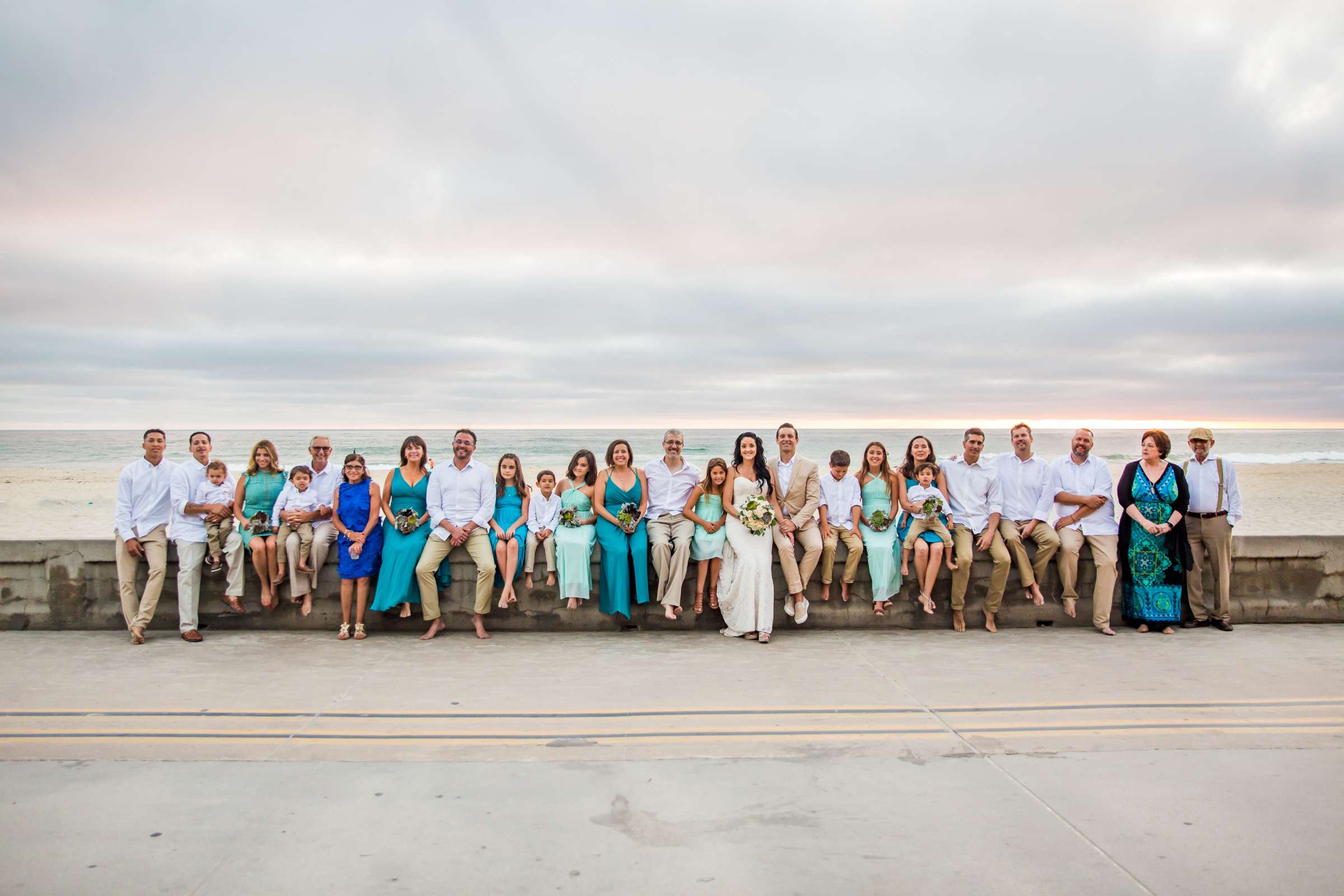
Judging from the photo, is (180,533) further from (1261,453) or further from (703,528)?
(1261,453)

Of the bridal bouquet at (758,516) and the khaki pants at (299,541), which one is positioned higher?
the bridal bouquet at (758,516)

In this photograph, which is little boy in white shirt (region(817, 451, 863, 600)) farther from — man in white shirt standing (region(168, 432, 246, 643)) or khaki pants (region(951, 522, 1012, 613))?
man in white shirt standing (region(168, 432, 246, 643))

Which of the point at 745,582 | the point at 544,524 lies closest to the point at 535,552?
the point at 544,524

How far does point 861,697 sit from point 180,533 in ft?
18.5

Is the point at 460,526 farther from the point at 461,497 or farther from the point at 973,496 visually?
the point at 973,496

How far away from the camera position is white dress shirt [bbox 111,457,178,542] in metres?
6.56

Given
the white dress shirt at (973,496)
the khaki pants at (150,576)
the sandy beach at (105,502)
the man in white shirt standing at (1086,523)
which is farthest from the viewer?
the sandy beach at (105,502)

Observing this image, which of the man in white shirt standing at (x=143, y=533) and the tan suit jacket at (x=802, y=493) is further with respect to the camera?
the tan suit jacket at (x=802, y=493)

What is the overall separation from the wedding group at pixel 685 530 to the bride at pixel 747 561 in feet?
0.06

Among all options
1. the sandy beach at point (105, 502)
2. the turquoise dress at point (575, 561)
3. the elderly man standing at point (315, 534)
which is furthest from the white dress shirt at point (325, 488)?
the sandy beach at point (105, 502)

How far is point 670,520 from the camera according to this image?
23.3ft

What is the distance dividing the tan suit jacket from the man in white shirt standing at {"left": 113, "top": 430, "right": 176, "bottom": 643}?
17.3 ft

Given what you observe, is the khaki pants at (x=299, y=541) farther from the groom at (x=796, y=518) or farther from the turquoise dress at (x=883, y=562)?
the turquoise dress at (x=883, y=562)

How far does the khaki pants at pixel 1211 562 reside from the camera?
22.7 feet
